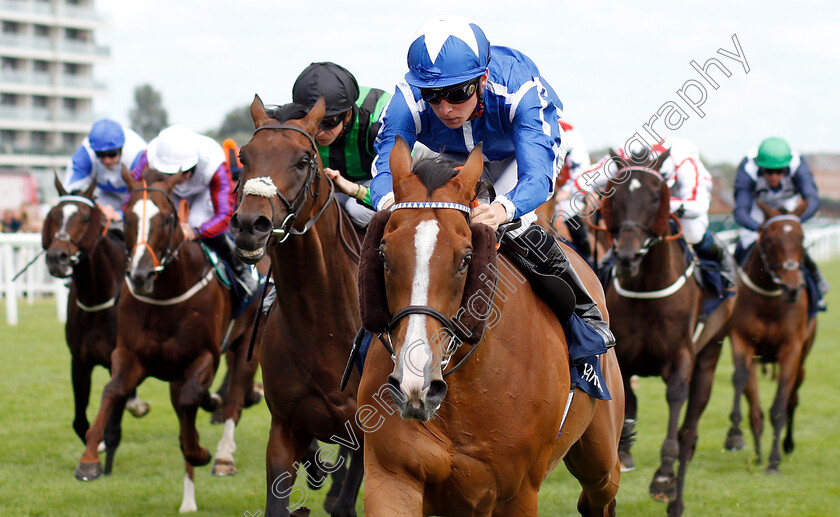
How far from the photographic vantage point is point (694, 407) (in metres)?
6.59

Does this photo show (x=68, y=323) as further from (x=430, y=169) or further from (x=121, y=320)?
(x=430, y=169)

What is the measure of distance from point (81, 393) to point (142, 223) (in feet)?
5.33

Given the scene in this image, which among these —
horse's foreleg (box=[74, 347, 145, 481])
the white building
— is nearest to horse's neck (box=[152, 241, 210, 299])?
horse's foreleg (box=[74, 347, 145, 481])

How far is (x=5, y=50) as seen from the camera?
58781 mm

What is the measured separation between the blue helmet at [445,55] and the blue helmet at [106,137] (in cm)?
421

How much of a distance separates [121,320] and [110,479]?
122 cm

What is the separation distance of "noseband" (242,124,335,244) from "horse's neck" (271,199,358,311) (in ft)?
0.18

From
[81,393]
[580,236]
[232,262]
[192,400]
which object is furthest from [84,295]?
[580,236]

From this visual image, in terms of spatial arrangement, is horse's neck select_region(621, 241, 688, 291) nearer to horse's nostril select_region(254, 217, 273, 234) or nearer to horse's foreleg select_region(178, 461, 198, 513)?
horse's foreleg select_region(178, 461, 198, 513)

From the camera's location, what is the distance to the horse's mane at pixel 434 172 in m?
2.76

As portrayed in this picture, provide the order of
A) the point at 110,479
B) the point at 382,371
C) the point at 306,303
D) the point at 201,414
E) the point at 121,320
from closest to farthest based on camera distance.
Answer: the point at 382,371 < the point at 306,303 < the point at 121,320 < the point at 110,479 < the point at 201,414

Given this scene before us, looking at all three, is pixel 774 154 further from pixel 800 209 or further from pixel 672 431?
pixel 672 431

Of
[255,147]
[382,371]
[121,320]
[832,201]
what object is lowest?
[832,201]

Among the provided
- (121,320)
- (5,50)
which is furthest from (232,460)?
(5,50)
